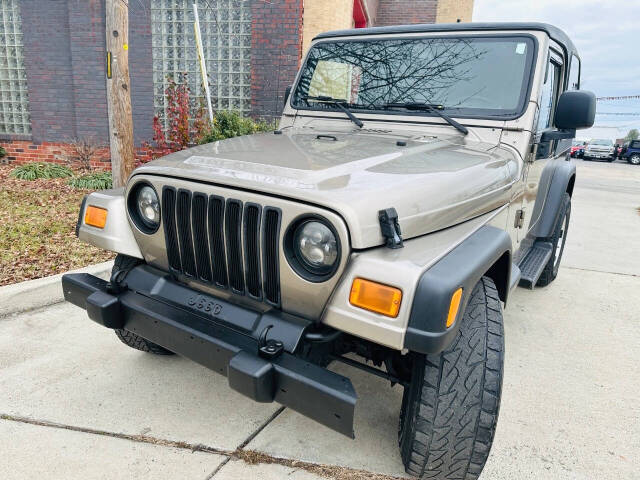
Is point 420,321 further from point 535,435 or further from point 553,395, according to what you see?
point 553,395

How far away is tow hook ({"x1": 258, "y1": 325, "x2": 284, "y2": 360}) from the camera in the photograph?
1688mm

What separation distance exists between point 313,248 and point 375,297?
0.29 metres

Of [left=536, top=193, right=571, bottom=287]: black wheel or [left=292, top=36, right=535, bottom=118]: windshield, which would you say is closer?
[left=292, top=36, right=535, bottom=118]: windshield

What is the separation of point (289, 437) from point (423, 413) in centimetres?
79

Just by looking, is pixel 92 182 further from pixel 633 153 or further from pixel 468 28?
pixel 633 153

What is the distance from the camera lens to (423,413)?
181cm

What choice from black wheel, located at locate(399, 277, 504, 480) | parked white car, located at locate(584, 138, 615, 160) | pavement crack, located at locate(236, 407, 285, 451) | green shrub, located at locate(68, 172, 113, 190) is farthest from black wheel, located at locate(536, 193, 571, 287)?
parked white car, located at locate(584, 138, 615, 160)

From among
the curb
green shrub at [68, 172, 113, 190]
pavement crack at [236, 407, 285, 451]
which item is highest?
green shrub at [68, 172, 113, 190]

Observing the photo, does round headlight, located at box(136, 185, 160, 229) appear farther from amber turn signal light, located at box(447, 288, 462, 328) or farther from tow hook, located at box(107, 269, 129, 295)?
amber turn signal light, located at box(447, 288, 462, 328)

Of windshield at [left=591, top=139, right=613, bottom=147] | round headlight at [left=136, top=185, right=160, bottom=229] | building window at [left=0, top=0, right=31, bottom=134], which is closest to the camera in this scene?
round headlight at [left=136, top=185, right=160, bottom=229]

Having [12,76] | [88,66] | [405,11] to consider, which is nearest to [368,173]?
[88,66]

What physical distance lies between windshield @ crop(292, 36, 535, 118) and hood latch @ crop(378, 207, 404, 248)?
1379 mm

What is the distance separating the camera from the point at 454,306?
1.57m

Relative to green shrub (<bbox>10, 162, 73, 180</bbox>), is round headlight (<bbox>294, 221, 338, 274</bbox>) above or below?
above
